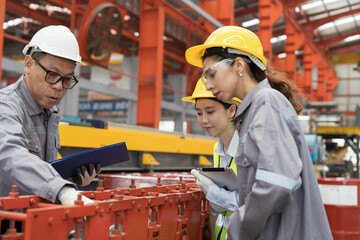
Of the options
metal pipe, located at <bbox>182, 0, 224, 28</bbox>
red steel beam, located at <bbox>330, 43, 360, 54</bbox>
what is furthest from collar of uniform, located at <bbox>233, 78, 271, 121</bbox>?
red steel beam, located at <bbox>330, 43, 360, 54</bbox>

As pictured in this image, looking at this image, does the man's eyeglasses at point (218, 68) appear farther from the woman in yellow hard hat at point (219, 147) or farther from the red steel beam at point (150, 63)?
the red steel beam at point (150, 63)

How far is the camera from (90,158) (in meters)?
2.05

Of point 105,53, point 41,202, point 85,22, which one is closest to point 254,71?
point 41,202

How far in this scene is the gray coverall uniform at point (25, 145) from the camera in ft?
5.29

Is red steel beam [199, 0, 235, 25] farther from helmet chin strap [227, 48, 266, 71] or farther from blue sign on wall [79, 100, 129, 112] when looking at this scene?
helmet chin strap [227, 48, 266, 71]

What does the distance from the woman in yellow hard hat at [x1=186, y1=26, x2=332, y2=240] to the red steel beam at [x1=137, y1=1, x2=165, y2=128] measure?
6.43 meters

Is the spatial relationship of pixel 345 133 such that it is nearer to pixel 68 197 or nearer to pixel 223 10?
pixel 223 10

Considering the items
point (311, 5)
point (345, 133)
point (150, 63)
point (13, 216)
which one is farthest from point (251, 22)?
point (13, 216)

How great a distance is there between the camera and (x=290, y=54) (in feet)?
60.0

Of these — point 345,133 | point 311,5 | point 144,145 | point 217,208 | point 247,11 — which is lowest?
point 217,208

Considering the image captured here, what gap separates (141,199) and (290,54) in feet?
58.0

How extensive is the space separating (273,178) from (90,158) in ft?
3.23

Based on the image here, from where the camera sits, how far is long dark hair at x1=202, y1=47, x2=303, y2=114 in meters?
1.96

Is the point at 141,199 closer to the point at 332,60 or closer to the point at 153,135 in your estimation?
the point at 153,135
